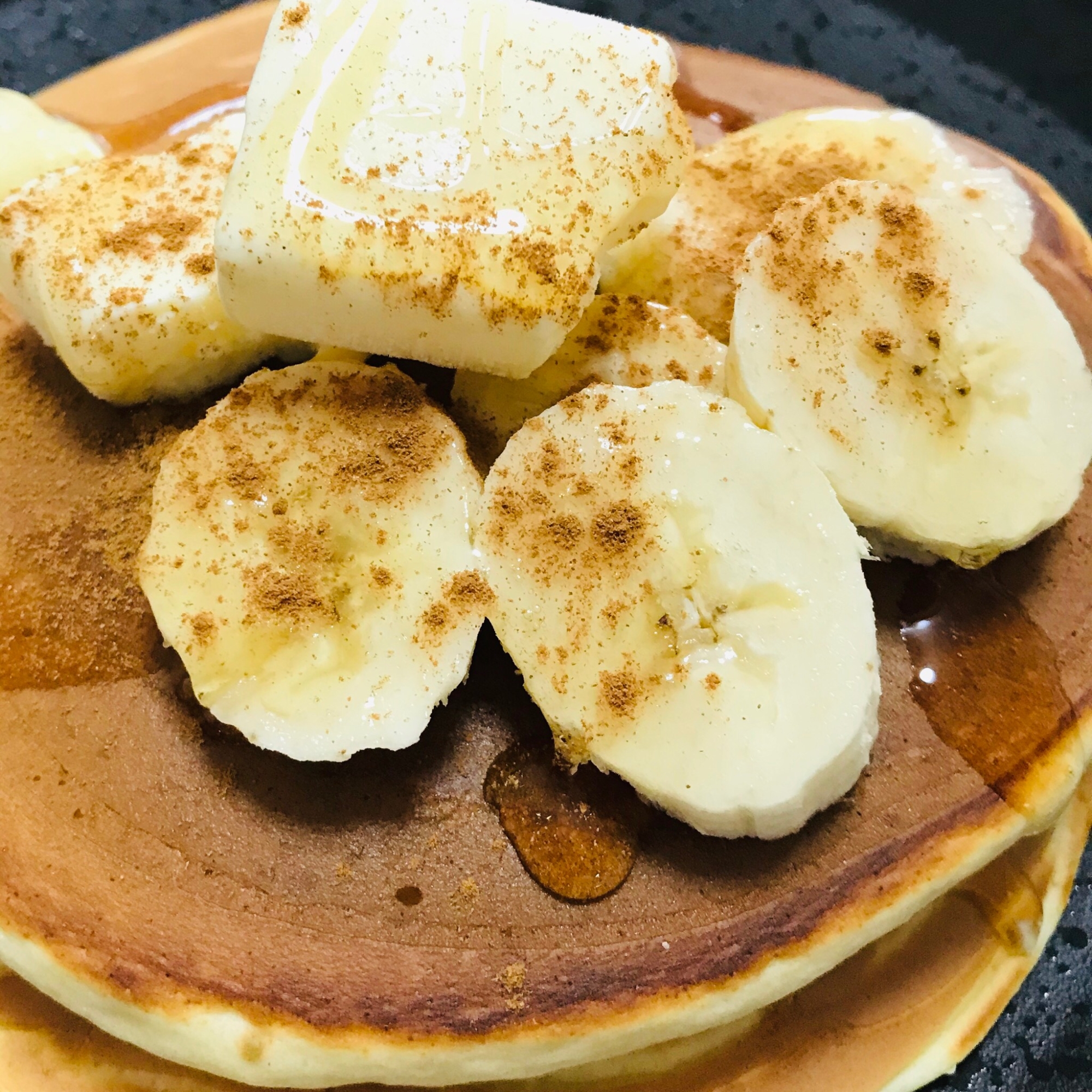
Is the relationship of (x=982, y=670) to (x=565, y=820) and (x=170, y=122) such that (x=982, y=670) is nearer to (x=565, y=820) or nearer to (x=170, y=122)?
(x=565, y=820)

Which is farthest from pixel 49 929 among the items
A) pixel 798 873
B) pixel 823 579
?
pixel 823 579

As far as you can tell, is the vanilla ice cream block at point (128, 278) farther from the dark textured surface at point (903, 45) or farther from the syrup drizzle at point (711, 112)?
the dark textured surface at point (903, 45)

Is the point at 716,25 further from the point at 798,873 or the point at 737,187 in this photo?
the point at 798,873

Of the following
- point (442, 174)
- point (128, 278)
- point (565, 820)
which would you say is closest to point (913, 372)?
point (442, 174)

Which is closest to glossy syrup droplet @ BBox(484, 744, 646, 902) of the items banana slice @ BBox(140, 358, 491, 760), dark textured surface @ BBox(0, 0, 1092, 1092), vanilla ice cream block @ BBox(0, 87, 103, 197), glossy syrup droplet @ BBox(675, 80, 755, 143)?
banana slice @ BBox(140, 358, 491, 760)

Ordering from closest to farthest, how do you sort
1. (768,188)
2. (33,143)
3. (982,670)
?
(982,670), (768,188), (33,143)

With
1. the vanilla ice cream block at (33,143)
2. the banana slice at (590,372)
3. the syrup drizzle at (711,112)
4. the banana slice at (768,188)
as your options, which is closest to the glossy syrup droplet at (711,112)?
the syrup drizzle at (711,112)
